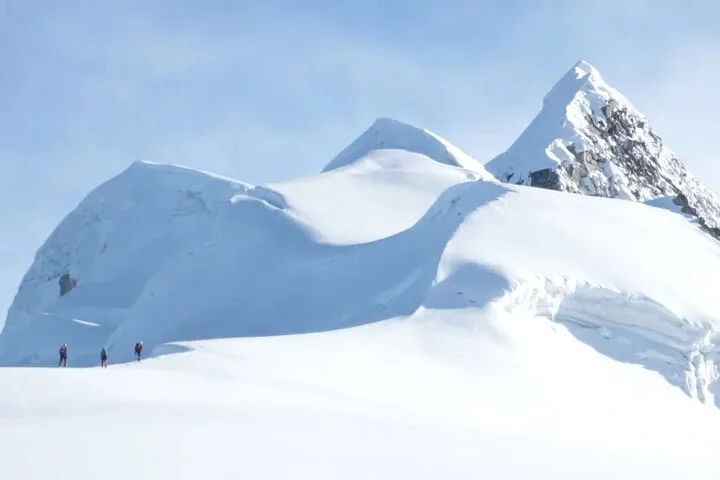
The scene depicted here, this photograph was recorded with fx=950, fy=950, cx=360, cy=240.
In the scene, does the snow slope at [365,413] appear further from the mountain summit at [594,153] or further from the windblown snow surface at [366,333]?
the mountain summit at [594,153]

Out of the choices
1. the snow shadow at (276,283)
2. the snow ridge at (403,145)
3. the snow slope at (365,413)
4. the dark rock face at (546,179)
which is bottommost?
the snow slope at (365,413)

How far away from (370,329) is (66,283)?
1452 inches

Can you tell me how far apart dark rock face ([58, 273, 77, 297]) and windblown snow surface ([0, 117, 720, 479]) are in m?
0.63

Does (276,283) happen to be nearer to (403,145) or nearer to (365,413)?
(365,413)

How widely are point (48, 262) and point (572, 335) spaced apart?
41520 mm

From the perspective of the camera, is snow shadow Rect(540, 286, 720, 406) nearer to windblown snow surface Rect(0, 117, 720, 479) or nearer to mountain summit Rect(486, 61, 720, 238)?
windblown snow surface Rect(0, 117, 720, 479)

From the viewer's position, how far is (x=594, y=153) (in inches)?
2650

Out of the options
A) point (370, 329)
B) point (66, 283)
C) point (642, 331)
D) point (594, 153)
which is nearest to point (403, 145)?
point (594, 153)

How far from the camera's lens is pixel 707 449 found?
83.6 ft

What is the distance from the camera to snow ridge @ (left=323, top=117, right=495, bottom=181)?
63750 millimetres

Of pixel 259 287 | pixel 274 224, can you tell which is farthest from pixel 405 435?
pixel 274 224

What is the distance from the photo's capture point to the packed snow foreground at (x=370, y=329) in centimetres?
1469

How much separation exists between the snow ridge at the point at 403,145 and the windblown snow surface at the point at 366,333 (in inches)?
41.5

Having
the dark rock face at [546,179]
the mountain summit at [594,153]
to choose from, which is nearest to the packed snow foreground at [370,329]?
the dark rock face at [546,179]
